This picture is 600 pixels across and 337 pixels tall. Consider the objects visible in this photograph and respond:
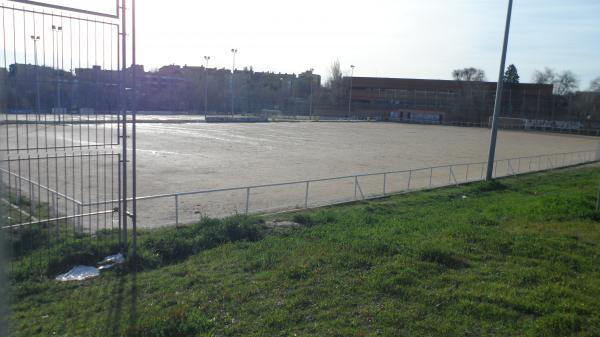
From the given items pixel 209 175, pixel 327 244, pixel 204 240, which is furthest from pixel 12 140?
pixel 327 244

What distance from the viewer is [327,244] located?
8.51 metres

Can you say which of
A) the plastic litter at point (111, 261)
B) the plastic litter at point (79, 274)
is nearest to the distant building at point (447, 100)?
the plastic litter at point (111, 261)

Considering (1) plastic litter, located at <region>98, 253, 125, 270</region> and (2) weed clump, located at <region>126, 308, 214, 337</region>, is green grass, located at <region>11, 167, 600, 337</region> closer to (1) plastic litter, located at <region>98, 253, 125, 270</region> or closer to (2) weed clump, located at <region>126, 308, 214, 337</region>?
(2) weed clump, located at <region>126, 308, 214, 337</region>

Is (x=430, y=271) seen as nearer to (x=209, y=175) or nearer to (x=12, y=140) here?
(x=209, y=175)

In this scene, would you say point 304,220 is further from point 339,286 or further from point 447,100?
point 447,100

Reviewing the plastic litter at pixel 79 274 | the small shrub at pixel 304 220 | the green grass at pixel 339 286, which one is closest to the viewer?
the green grass at pixel 339 286

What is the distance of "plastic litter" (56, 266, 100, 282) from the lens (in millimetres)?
7261

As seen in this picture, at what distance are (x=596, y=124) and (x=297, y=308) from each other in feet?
347

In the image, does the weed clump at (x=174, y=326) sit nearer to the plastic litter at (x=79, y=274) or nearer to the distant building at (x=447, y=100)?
the plastic litter at (x=79, y=274)

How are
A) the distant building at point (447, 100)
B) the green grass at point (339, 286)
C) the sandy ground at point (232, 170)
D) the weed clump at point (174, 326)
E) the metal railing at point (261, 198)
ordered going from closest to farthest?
the weed clump at point (174, 326) → the green grass at point (339, 286) → the metal railing at point (261, 198) → the sandy ground at point (232, 170) → the distant building at point (447, 100)

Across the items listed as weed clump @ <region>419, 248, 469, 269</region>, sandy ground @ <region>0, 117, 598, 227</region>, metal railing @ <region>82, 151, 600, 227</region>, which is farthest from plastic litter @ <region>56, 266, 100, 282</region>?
weed clump @ <region>419, 248, 469, 269</region>

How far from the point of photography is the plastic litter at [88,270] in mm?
7293

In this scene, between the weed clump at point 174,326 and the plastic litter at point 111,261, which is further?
the plastic litter at point 111,261

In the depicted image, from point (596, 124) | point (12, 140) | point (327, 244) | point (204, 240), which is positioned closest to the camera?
point (327, 244)
